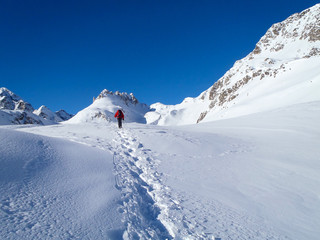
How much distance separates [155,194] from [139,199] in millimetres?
441

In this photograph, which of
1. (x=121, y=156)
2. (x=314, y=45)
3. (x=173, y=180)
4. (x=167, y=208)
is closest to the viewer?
(x=167, y=208)

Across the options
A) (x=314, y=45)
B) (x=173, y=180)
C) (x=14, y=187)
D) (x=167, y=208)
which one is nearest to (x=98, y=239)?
(x=167, y=208)

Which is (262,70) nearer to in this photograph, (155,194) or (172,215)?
(155,194)

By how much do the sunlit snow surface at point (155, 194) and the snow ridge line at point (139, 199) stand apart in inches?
0.8

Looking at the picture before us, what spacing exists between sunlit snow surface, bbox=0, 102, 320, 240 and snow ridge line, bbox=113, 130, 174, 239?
0.06 feet

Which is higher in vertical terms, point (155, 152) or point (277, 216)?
point (155, 152)

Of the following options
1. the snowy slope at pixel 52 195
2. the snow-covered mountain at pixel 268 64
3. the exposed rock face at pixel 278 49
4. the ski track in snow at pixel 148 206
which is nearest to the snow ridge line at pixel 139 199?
the ski track in snow at pixel 148 206

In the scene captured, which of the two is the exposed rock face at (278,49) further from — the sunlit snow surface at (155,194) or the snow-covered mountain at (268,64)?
the sunlit snow surface at (155,194)

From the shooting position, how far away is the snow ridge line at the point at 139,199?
3216 mm

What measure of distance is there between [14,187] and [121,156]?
13.3 feet

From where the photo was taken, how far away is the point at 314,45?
259 feet

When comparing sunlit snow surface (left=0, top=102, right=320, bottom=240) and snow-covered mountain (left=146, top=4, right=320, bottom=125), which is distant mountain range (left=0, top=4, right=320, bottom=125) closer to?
snow-covered mountain (left=146, top=4, right=320, bottom=125)

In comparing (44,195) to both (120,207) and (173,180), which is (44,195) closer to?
(120,207)

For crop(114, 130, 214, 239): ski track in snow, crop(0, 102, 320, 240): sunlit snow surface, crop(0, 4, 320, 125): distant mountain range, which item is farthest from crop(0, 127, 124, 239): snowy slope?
crop(0, 4, 320, 125): distant mountain range
